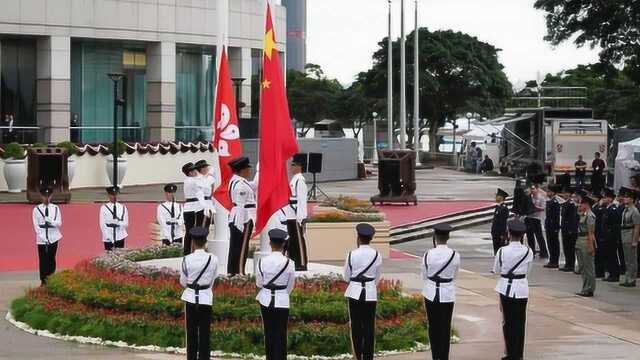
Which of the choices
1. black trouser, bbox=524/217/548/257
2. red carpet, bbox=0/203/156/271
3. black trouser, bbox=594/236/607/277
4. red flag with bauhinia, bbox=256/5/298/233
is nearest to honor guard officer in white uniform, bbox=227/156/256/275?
red flag with bauhinia, bbox=256/5/298/233

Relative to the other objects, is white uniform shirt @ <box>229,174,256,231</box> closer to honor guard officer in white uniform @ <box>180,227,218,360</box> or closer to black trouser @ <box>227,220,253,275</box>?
black trouser @ <box>227,220,253,275</box>

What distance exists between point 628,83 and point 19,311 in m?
55.3

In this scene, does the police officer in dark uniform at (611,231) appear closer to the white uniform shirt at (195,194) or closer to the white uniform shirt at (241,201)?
the white uniform shirt at (195,194)

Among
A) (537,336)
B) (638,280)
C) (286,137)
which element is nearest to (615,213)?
(638,280)

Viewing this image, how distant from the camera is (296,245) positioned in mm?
18453

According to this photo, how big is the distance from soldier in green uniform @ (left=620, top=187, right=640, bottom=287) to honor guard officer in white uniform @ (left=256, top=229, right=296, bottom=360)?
11.0m

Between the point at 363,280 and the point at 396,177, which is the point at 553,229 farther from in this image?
the point at 396,177

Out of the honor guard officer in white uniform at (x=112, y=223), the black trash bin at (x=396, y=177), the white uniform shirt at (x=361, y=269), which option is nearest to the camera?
the white uniform shirt at (x=361, y=269)

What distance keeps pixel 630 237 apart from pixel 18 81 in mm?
32782

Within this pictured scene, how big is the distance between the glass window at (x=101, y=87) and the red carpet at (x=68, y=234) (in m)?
13.2

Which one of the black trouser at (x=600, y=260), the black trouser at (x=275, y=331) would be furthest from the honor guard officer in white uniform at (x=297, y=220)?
the black trouser at (x=600, y=260)

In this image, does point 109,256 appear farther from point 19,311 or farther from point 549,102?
point 549,102

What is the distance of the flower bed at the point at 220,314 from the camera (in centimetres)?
1492

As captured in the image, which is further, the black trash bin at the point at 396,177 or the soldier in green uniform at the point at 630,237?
the black trash bin at the point at 396,177
